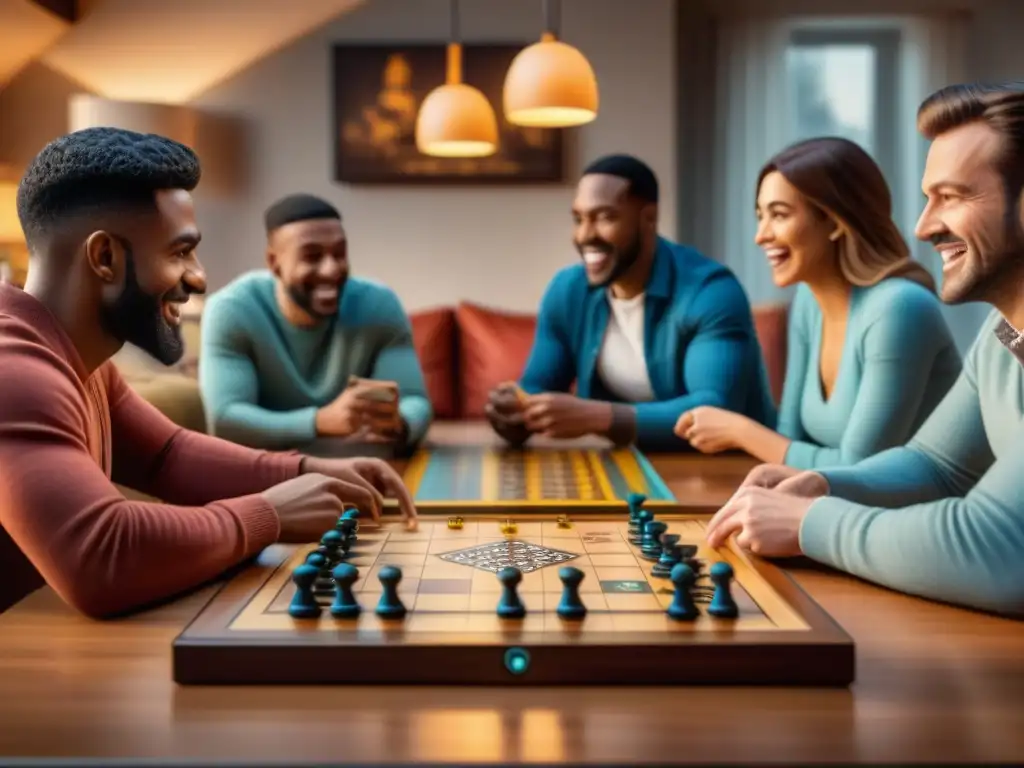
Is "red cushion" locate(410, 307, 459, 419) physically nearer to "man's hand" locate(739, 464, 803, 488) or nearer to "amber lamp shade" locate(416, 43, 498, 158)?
"amber lamp shade" locate(416, 43, 498, 158)

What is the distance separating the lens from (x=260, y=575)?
3.89ft

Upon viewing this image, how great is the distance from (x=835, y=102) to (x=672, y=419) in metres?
3.38

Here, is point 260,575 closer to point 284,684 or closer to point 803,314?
point 284,684

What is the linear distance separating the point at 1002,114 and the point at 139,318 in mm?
993

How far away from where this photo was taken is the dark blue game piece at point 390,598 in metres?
0.99

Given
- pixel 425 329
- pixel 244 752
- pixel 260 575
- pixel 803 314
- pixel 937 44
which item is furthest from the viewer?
pixel 937 44

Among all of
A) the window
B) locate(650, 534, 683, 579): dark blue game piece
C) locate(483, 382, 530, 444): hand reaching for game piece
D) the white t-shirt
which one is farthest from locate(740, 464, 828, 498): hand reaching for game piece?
the window

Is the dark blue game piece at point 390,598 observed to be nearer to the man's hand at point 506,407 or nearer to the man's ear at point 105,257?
the man's ear at point 105,257

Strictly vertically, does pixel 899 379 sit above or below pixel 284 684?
above

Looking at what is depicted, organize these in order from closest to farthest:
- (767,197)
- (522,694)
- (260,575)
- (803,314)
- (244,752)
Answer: (244,752) → (522,694) → (260,575) → (767,197) → (803,314)

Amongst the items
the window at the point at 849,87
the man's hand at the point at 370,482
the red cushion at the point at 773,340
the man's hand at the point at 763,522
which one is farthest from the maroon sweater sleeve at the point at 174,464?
the window at the point at 849,87

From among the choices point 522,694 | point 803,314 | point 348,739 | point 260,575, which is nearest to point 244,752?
point 348,739

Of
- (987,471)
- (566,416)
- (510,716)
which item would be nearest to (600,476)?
(566,416)

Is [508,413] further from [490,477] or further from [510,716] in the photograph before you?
[510,716]
